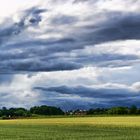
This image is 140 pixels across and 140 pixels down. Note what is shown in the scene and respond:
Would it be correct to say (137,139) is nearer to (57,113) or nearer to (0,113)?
(57,113)

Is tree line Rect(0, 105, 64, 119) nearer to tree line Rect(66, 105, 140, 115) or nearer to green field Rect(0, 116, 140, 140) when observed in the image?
tree line Rect(66, 105, 140, 115)

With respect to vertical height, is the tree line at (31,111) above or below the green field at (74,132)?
above

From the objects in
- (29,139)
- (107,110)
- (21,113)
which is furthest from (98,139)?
(21,113)

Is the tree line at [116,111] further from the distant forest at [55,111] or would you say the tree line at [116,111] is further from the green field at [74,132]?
the green field at [74,132]

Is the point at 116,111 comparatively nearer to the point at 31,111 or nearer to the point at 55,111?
the point at 55,111

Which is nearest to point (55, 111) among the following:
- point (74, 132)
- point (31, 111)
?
point (31, 111)

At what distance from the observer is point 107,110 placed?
169 m

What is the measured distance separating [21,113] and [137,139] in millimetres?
141178

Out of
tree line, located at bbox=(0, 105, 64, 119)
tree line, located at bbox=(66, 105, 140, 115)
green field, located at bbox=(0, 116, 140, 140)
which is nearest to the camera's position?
green field, located at bbox=(0, 116, 140, 140)

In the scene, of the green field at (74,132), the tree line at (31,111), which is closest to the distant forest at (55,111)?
the tree line at (31,111)

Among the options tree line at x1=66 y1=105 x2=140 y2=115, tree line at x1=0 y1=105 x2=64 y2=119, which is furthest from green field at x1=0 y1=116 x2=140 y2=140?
tree line at x1=0 y1=105 x2=64 y2=119

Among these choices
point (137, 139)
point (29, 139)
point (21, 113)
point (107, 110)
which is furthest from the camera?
point (21, 113)

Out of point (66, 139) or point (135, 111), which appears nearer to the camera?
point (66, 139)

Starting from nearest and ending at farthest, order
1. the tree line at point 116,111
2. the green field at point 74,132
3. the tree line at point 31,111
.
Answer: the green field at point 74,132
the tree line at point 116,111
the tree line at point 31,111
